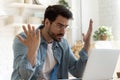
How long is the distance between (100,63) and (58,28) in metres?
0.41

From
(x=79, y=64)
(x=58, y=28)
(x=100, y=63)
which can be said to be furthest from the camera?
(x=79, y=64)

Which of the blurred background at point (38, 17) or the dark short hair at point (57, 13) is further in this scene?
the blurred background at point (38, 17)

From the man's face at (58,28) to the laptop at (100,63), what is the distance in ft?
1.15

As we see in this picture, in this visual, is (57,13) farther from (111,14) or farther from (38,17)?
(111,14)

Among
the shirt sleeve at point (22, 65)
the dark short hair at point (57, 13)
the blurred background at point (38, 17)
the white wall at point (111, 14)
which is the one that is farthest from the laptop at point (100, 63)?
the white wall at point (111, 14)

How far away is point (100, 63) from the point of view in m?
1.24

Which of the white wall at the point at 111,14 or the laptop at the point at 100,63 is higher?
the white wall at the point at 111,14

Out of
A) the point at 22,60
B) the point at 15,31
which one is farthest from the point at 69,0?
the point at 22,60

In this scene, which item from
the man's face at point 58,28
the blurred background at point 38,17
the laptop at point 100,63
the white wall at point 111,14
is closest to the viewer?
the laptop at point 100,63

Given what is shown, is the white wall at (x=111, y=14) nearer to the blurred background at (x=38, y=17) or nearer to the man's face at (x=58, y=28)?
the blurred background at (x=38, y=17)

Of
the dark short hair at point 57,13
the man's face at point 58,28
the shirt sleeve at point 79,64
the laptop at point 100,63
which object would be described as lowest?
the shirt sleeve at point 79,64

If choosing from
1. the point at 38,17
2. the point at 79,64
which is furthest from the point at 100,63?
the point at 38,17

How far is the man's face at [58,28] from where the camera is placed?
152 cm

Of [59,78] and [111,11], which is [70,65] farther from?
[111,11]
